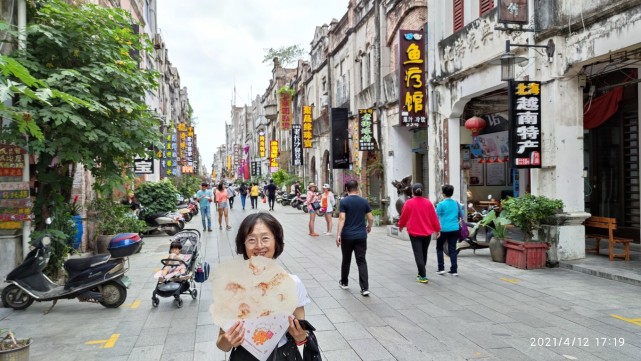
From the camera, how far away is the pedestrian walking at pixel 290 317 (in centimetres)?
231

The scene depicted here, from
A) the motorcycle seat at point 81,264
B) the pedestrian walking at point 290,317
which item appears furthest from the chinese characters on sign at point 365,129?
the pedestrian walking at point 290,317

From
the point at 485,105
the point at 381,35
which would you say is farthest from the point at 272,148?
the point at 485,105

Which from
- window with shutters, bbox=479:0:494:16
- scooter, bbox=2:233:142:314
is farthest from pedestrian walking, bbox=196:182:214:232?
window with shutters, bbox=479:0:494:16

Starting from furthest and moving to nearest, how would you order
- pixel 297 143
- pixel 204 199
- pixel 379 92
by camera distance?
pixel 297 143
pixel 379 92
pixel 204 199

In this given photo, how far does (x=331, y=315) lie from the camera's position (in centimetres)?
631

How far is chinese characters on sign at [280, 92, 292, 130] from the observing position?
4044 centimetres

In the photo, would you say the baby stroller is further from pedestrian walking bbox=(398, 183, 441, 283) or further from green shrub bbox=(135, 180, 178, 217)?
green shrub bbox=(135, 180, 178, 217)

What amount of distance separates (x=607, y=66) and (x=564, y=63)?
2.74 ft

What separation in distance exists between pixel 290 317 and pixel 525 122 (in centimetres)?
844

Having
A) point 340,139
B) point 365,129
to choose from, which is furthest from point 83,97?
point 340,139

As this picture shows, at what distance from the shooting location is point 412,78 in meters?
14.8

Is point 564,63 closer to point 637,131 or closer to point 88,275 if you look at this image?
point 637,131

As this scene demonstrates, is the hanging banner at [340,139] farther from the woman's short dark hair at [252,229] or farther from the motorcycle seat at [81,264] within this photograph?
the woman's short dark hair at [252,229]
